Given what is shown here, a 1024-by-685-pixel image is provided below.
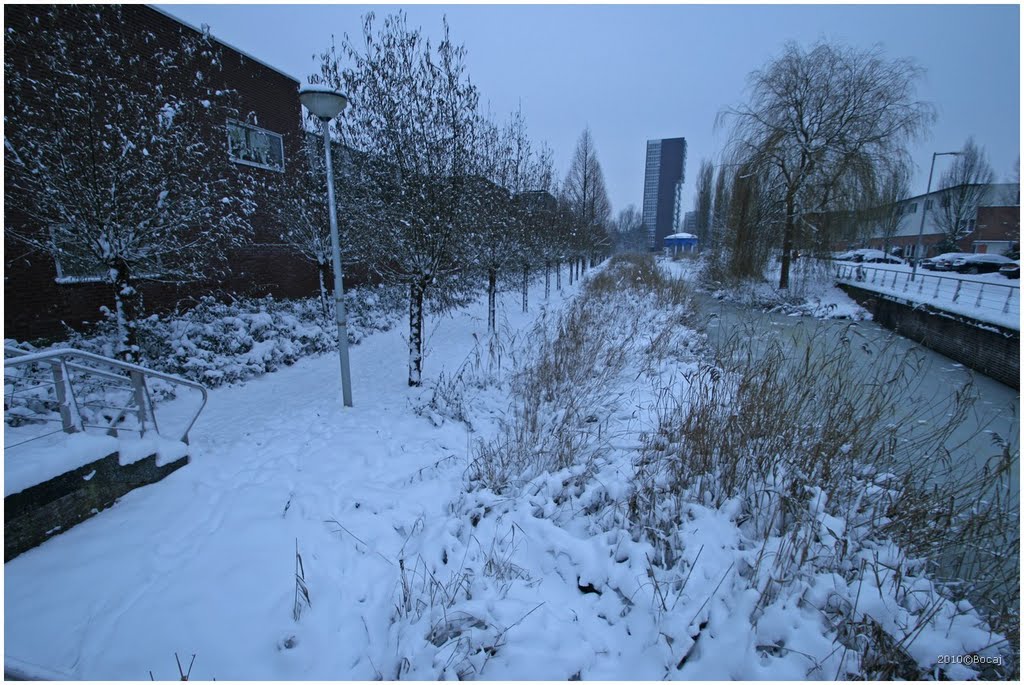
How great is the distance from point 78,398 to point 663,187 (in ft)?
377

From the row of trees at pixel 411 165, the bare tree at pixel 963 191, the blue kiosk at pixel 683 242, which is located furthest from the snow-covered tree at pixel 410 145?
the blue kiosk at pixel 683 242

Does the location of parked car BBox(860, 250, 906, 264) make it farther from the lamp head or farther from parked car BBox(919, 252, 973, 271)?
the lamp head

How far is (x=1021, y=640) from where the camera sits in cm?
217

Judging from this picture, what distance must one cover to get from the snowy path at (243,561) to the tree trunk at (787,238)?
19697 mm

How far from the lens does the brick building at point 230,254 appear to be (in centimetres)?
734

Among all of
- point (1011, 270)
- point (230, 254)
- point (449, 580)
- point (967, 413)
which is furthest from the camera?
point (1011, 270)

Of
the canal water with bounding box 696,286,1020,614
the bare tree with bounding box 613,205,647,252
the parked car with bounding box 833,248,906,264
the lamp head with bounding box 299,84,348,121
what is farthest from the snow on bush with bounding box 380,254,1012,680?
the bare tree with bounding box 613,205,647,252

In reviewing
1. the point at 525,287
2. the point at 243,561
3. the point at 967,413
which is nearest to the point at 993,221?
the point at 525,287

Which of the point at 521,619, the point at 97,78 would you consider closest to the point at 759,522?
the point at 521,619

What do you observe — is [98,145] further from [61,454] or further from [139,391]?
[61,454]

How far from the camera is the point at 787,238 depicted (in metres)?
19.1

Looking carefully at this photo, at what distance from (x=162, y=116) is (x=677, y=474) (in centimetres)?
727

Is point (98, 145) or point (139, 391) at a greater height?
point (98, 145)

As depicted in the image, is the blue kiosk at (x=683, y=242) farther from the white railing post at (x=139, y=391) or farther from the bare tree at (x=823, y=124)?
the white railing post at (x=139, y=391)
